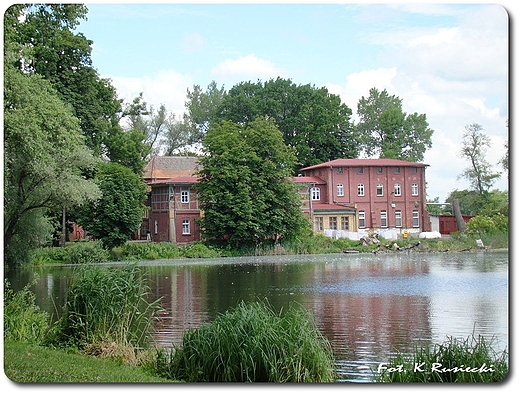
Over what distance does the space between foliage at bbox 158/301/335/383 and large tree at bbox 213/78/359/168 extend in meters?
34.1

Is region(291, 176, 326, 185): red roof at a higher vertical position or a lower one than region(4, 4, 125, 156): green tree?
lower

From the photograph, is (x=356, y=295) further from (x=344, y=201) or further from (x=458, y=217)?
(x=344, y=201)

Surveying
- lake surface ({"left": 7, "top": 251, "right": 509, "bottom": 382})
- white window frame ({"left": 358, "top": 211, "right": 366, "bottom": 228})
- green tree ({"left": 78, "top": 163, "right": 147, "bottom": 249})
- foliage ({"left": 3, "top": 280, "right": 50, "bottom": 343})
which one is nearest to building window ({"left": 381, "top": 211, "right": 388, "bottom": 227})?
white window frame ({"left": 358, "top": 211, "right": 366, "bottom": 228})

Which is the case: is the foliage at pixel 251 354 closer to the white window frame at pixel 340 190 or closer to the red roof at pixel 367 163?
the red roof at pixel 367 163

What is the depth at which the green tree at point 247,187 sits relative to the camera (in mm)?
37875

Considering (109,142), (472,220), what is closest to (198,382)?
(472,220)

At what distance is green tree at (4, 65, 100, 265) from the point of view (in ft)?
43.6

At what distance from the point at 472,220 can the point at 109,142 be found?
19153 millimetres

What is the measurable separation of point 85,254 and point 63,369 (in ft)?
76.8

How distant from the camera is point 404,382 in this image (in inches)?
313

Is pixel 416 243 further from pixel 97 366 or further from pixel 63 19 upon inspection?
pixel 97 366

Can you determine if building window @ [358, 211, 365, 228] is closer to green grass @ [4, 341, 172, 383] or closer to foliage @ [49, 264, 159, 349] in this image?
foliage @ [49, 264, 159, 349]

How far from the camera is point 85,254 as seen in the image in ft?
101

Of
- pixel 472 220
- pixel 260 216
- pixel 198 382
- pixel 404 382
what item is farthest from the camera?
pixel 260 216
